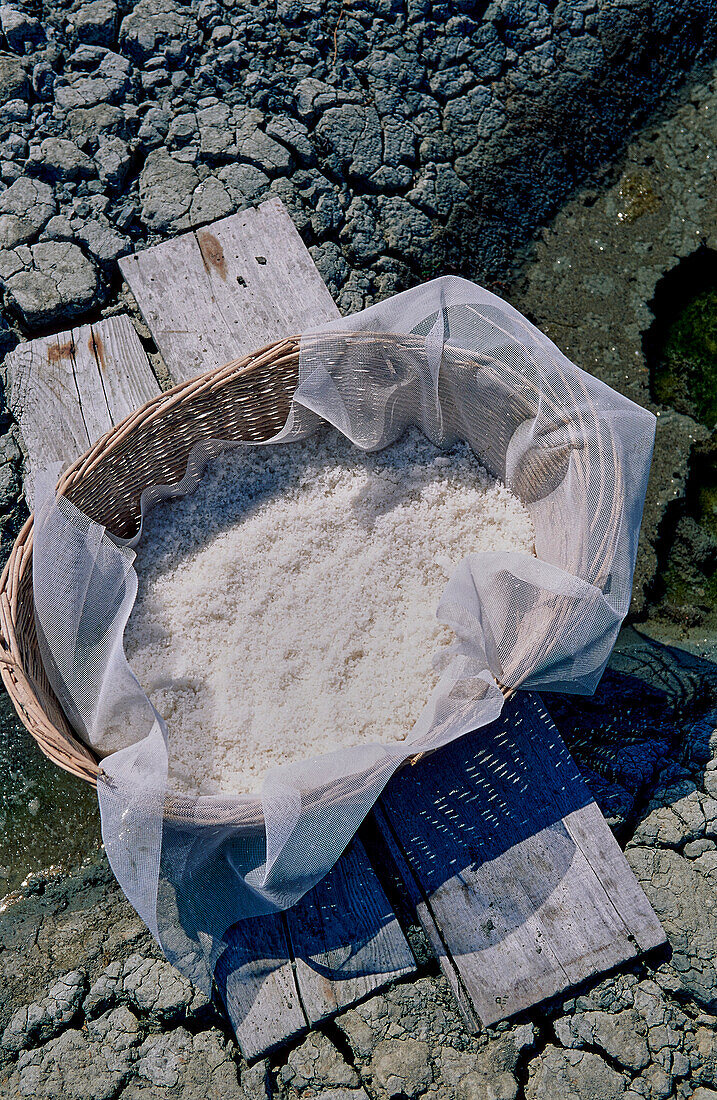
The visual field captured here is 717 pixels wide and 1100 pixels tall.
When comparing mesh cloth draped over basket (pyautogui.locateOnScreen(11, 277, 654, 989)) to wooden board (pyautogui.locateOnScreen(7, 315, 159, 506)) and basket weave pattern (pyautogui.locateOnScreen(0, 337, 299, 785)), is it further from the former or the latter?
wooden board (pyautogui.locateOnScreen(7, 315, 159, 506))

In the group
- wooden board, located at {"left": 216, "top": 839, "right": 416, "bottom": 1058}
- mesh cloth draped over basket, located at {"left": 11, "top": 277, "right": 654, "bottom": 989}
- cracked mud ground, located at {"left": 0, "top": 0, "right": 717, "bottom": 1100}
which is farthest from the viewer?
cracked mud ground, located at {"left": 0, "top": 0, "right": 717, "bottom": 1100}

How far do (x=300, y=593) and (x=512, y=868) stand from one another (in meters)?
0.66

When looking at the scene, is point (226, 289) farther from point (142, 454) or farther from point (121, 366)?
point (142, 454)

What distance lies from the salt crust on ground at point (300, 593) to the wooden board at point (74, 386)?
0.26 metres

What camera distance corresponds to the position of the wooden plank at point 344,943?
1.49 m

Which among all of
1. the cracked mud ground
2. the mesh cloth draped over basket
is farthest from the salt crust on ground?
the cracked mud ground

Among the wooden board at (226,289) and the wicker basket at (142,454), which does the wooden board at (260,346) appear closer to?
the wooden board at (226,289)

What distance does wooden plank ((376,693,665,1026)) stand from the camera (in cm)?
150

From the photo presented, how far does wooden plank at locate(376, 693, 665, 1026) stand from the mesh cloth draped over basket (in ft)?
0.57

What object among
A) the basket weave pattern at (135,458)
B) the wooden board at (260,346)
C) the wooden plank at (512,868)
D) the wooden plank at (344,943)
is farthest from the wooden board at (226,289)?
the wooden plank at (344,943)

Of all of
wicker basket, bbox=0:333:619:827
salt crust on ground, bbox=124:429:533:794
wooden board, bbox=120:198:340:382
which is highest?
wooden board, bbox=120:198:340:382

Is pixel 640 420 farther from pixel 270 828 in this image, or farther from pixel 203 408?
pixel 270 828

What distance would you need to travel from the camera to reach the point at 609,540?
1508 millimetres

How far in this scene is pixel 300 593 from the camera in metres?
1.72
